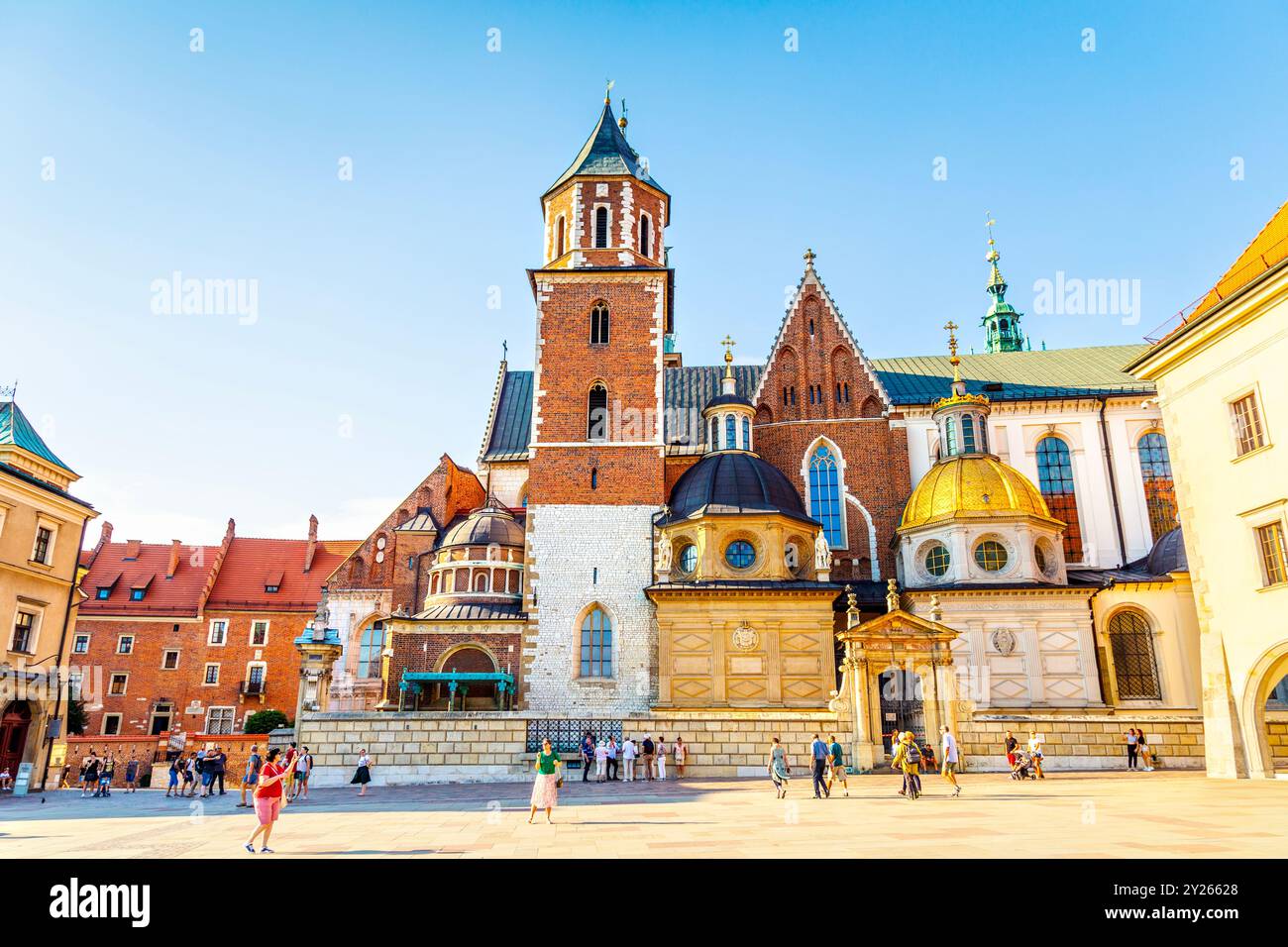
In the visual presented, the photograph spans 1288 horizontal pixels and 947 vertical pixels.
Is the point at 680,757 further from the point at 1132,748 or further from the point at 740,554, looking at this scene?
the point at 1132,748

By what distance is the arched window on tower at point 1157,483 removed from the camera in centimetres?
3878

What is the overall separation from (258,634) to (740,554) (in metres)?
30.9

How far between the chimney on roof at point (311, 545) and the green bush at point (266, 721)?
12.4 metres

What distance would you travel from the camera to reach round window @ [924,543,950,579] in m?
34.2

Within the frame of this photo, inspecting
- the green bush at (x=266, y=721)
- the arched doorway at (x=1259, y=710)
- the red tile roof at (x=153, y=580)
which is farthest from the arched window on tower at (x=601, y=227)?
the red tile roof at (x=153, y=580)

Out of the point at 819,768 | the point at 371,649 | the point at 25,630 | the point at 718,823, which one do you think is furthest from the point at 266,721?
the point at 718,823

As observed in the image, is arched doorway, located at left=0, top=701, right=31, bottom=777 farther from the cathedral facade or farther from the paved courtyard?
the cathedral facade

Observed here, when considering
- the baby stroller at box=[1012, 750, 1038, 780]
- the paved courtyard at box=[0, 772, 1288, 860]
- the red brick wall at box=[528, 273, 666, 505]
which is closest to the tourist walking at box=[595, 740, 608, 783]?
the paved courtyard at box=[0, 772, 1288, 860]

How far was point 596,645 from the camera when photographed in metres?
33.2

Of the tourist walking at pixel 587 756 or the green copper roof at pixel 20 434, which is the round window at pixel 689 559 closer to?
the tourist walking at pixel 587 756
